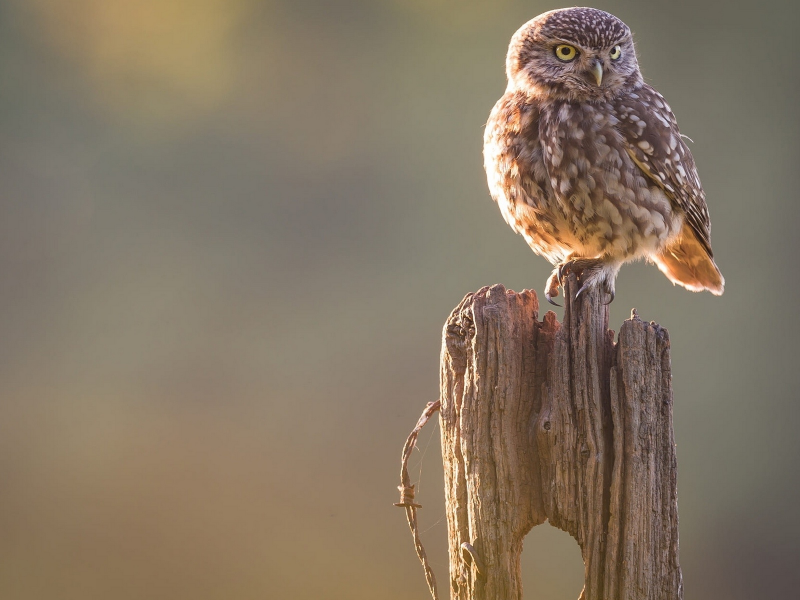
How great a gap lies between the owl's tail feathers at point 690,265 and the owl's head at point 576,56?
64 cm

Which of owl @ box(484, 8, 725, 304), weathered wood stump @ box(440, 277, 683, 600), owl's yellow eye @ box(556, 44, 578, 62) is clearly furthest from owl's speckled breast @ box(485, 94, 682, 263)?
weathered wood stump @ box(440, 277, 683, 600)

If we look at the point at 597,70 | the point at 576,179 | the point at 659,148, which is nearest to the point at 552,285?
the point at 576,179

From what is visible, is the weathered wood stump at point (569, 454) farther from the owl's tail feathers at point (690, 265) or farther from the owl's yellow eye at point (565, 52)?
the owl's tail feathers at point (690, 265)

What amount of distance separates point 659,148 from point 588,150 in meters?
0.26

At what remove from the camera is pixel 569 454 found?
1.73 m

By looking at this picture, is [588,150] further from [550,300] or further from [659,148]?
[550,300]

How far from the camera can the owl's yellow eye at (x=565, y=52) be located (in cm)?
240

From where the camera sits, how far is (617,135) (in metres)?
2.40

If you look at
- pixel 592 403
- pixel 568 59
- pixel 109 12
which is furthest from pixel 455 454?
pixel 109 12

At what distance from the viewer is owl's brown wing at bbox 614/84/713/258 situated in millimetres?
2420

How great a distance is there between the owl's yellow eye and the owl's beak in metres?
0.07

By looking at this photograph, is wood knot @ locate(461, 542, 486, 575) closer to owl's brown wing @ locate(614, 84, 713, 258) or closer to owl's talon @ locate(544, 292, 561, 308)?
owl's talon @ locate(544, 292, 561, 308)

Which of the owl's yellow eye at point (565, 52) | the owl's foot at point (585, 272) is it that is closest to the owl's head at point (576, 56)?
the owl's yellow eye at point (565, 52)

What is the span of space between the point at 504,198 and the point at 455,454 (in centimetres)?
112
